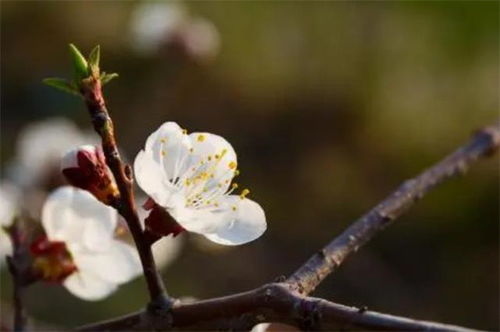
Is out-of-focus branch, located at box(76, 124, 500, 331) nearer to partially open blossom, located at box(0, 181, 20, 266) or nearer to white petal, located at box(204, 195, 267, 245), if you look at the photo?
white petal, located at box(204, 195, 267, 245)

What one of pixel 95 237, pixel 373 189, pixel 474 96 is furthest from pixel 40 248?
pixel 474 96

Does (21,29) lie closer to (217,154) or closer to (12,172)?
(12,172)

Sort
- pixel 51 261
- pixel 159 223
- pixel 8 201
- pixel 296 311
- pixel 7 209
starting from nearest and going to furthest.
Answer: pixel 296 311, pixel 159 223, pixel 51 261, pixel 7 209, pixel 8 201

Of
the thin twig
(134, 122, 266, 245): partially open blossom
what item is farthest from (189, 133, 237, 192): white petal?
the thin twig

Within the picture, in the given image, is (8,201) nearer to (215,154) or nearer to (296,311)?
(215,154)

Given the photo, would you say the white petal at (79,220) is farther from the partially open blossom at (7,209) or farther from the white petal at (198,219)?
the white petal at (198,219)

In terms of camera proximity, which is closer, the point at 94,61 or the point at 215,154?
the point at 94,61

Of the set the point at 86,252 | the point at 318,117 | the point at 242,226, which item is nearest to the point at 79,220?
the point at 86,252

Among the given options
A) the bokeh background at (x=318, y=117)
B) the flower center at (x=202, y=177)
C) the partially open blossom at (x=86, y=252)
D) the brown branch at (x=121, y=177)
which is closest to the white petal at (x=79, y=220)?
the partially open blossom at (x=86, y=252)
